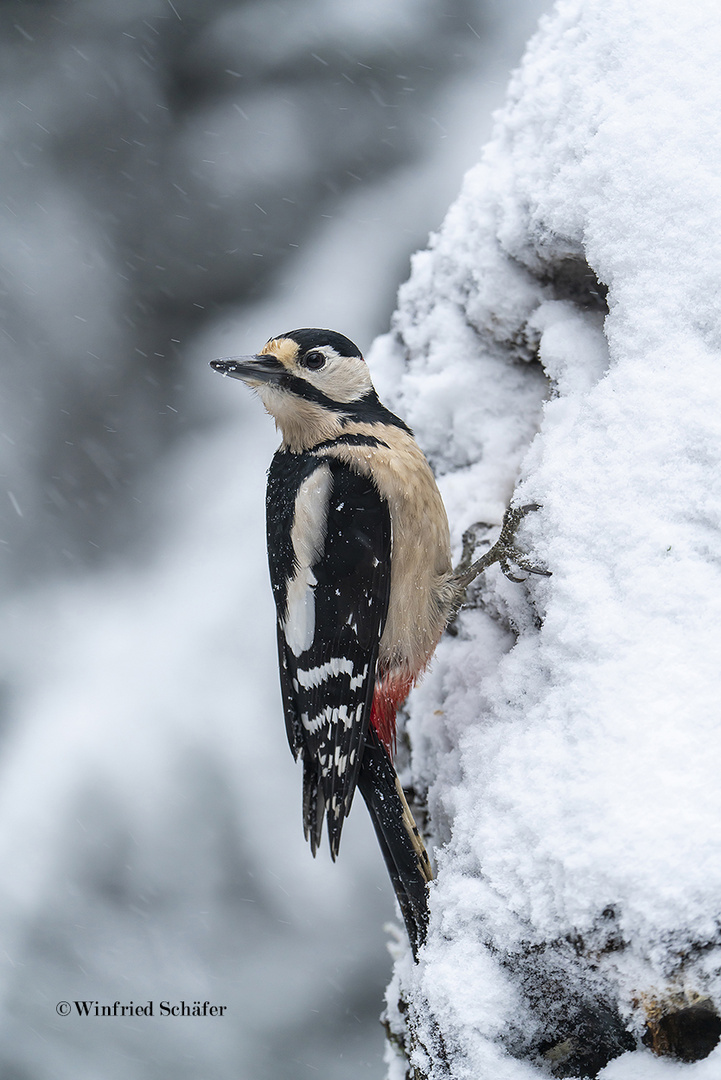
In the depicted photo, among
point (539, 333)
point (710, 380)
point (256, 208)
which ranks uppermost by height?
point (256, 208)

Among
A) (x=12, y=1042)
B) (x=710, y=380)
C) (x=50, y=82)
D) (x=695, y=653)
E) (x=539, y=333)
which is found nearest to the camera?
(x=695, y=653)

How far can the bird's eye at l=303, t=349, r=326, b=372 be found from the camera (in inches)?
96.1

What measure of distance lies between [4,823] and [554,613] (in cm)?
402

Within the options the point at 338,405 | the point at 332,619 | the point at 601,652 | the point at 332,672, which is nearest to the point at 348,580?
the point at 332,619

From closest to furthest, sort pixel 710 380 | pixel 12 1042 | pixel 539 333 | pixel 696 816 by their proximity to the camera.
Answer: pixel 696 816 → pixel 710 380 → pixel 539 333 → pixel 12 1042

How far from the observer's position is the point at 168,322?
4934 mm

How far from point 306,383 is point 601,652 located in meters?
1.30

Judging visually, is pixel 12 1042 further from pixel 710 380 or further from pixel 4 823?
pixel 710 380

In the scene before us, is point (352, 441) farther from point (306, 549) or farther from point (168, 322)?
point (168, 322)

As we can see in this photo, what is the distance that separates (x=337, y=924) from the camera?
440 cm

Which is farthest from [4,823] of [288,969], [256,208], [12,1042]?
[256,208]

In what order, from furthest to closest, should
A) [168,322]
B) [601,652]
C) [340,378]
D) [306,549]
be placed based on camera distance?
[168,322] → [340,378] → [306,549] → [601,652]

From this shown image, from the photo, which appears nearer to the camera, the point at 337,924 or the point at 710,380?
the point at 710,380

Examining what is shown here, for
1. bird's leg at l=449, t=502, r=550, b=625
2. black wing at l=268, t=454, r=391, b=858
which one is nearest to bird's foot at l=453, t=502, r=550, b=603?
bird's leg at l=449, t=502, r=550, b=625
